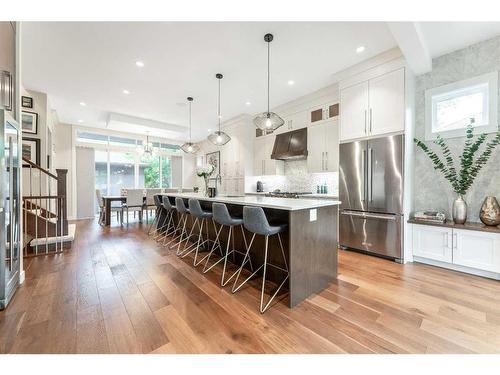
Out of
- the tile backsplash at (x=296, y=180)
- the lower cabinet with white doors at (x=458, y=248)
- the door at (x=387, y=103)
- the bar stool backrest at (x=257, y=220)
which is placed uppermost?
the door at (x=387, y=103)

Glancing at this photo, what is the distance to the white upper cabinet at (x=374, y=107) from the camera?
311 cm

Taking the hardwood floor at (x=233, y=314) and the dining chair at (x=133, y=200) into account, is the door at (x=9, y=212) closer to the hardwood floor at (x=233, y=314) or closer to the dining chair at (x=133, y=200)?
the hardwood floor at (x=233, y=314)

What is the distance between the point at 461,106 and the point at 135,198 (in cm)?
681

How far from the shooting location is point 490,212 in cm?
263

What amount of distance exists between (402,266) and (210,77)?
4213 millimetres

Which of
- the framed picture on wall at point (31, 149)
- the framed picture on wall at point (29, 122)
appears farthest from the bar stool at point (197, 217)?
the framed picture on wall at point (29, 122)

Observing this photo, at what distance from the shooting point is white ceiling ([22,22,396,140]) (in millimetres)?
2598

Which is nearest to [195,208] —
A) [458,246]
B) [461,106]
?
[458,246]

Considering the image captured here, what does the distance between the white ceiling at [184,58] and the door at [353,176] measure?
1330 millimetres

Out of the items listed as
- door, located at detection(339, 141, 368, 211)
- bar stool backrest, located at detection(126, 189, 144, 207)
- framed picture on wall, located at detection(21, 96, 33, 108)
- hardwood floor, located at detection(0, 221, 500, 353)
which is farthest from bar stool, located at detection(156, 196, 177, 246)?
framed picture on wall, located at detection(21, 96, 33, 108)

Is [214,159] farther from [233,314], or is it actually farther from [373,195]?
[233,314]
